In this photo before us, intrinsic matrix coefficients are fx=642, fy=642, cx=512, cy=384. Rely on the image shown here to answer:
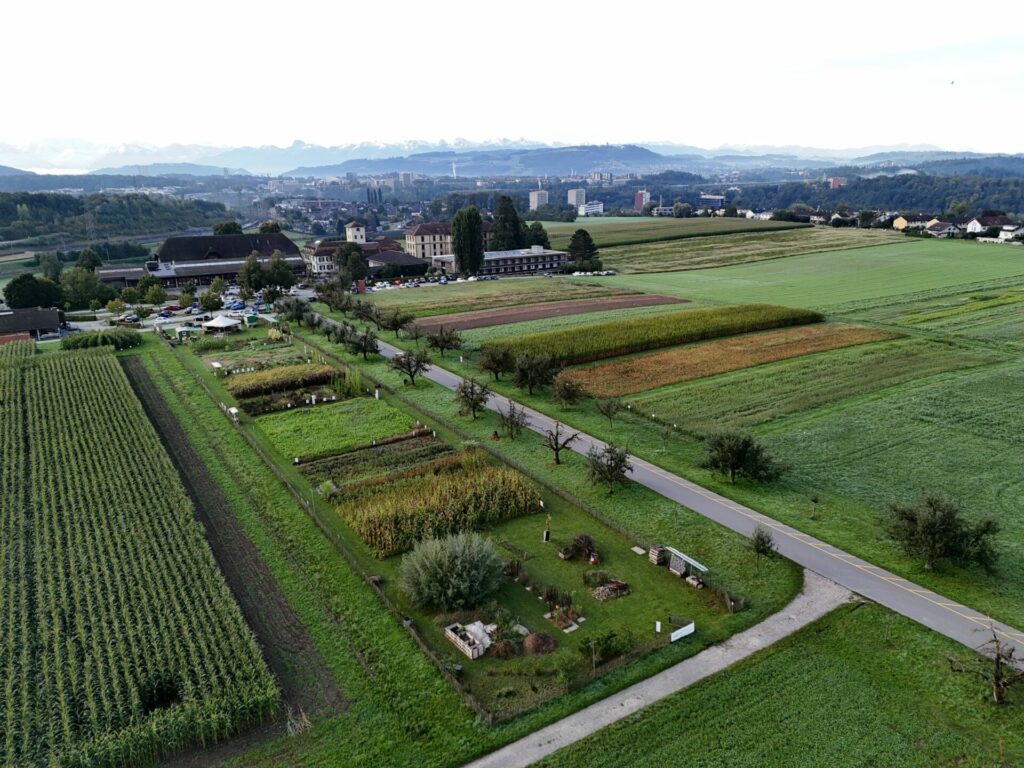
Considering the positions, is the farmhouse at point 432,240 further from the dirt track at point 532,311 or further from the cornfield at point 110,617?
the cornfield at point 110,617

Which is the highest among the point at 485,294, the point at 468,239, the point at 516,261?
the point at 468,239

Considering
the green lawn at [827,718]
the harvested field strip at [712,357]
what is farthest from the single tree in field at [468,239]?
the green lawn at [827,718]

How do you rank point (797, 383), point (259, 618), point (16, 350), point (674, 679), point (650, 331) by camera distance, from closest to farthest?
point (674, 679) < point (259, 618) < point (797, 383) < point (650, 331) < point (16, 350)

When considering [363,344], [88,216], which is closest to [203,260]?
[88,216]

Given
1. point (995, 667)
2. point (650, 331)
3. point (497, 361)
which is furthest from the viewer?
point (650, 331)

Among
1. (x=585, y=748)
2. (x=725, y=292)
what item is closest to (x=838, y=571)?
(x=585, y=748)

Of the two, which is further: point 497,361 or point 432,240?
point 432,240

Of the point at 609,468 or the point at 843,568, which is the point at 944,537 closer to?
the point at 843,568
